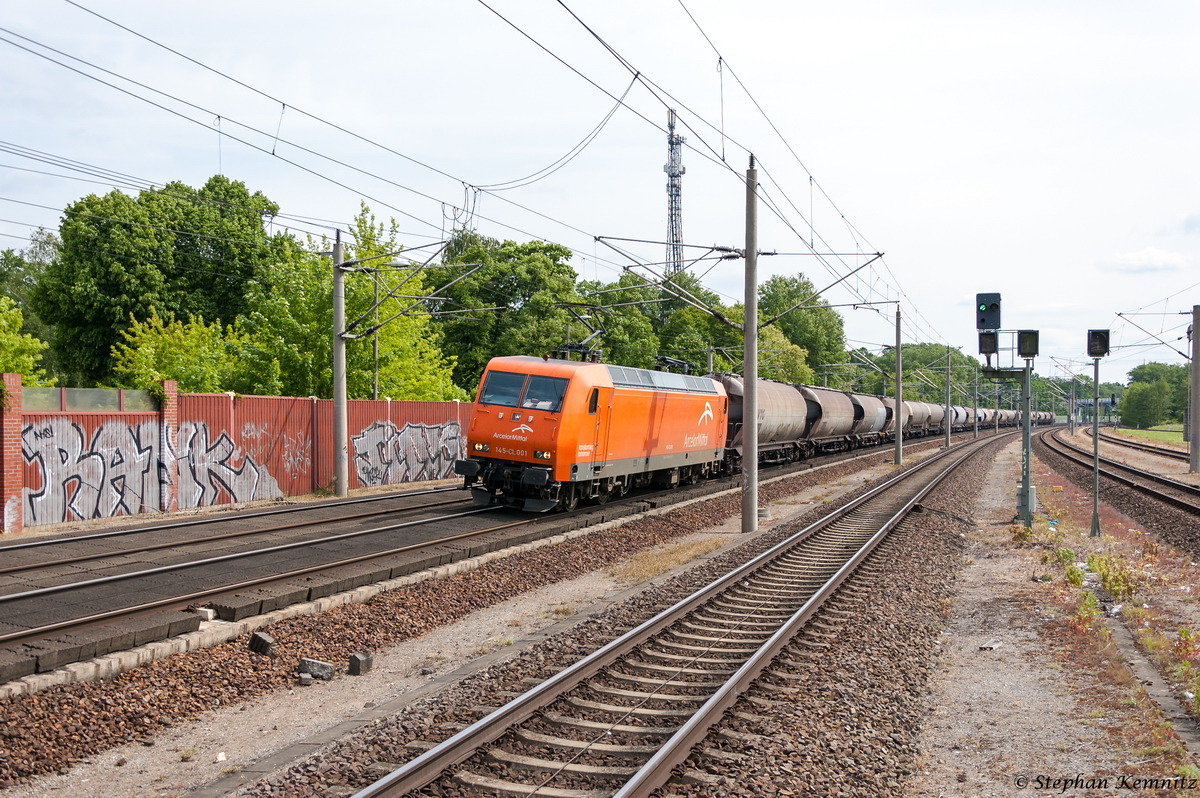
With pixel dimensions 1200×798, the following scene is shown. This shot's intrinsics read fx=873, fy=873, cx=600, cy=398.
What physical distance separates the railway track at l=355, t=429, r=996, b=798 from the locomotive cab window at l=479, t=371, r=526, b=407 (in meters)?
7.82

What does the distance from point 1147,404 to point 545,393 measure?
124718 millimetres

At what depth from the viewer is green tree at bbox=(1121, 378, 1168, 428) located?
11756 centimetres

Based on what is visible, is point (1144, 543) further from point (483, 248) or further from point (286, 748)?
point (483, 248)

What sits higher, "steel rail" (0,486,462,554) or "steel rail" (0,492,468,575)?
"steel rail" (0,492,468,575)

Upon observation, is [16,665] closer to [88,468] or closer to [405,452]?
[88,468]

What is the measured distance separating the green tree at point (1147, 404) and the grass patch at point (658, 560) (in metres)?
123

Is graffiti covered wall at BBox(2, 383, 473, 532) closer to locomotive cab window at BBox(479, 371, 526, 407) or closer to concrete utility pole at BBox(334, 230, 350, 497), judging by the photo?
concrete utility pole at BBox(334, 230, 350, 497)

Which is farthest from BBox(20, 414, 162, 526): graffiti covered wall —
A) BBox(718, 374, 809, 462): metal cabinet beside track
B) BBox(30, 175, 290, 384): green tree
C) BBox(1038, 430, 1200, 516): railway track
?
BBox(30, 175, 290, 384): green tree

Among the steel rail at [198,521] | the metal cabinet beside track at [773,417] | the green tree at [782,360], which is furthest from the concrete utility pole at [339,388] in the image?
the green tree at [782,360]

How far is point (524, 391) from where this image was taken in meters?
18.6

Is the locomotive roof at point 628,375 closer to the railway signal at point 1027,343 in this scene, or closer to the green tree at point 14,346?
the railway signal at point 1027,343

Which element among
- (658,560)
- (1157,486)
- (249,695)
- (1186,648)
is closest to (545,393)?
(658,560)

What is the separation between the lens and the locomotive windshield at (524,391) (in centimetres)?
1823

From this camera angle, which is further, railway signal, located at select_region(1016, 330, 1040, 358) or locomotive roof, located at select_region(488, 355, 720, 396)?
locomotive roof, located at select_region(488, 355, 720, 396)
